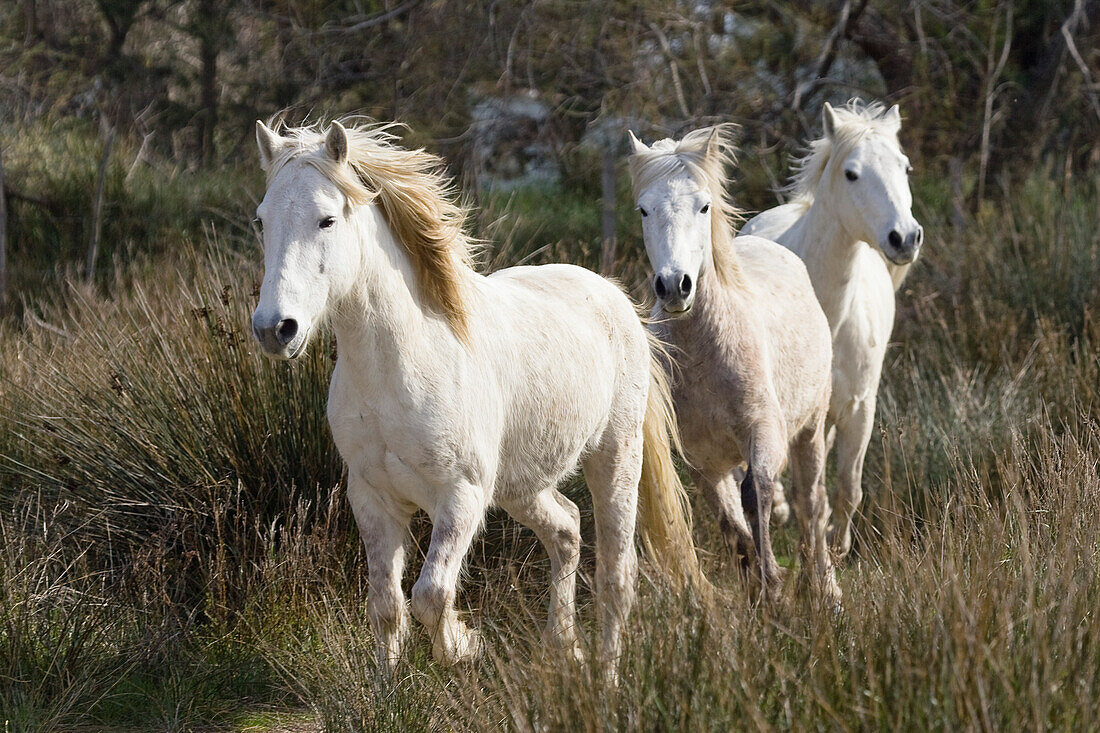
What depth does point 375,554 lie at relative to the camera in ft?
10.2

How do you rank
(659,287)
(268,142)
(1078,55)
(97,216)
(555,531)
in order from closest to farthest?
1. (268,142)
2. (555,531)
3. (659,287)
4. (97,216)
5. (1078,55)

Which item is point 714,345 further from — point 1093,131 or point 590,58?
point 1093,131

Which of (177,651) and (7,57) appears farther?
(7,57)

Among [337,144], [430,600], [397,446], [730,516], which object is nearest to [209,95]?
[730,516]

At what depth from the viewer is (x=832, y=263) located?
5445mm

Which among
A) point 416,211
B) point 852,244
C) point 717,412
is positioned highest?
point 416,211

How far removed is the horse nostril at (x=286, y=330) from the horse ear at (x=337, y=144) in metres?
0.49

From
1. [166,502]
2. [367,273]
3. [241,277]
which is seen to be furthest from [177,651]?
[241,277]

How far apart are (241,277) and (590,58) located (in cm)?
613

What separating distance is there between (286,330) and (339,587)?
1.58m

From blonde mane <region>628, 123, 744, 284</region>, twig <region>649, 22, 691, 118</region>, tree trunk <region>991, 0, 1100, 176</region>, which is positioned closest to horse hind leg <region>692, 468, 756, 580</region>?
blonde mane <region>628, 123, 744, 284</region>

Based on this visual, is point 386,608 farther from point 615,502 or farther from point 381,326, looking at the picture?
point 615,502

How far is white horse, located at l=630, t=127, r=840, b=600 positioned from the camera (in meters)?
4.07

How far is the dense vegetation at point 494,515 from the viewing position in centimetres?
235
